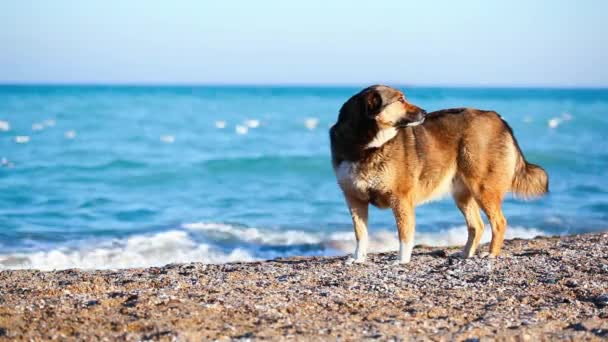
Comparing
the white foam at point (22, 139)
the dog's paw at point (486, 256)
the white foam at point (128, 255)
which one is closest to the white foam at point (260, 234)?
the white foam at point (128, 255)

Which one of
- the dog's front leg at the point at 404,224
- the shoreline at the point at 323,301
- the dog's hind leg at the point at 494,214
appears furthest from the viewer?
the dog's hind leg at the point at 494,214

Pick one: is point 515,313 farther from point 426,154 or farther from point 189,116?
point 189,116

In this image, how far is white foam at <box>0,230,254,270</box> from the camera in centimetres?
1159

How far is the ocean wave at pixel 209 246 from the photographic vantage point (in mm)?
11766

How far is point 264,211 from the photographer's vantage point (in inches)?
657

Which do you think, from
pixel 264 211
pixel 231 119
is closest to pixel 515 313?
pixel 264 211

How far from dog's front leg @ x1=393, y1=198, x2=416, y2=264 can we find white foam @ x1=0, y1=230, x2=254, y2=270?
3.85m

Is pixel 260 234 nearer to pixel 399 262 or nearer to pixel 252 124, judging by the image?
pixel 399 262

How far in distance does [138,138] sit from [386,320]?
2546 cm

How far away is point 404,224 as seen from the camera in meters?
8.70

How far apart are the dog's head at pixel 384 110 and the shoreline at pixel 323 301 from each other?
58.5 inches

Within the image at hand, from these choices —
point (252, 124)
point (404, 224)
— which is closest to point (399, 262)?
point (404, 224)

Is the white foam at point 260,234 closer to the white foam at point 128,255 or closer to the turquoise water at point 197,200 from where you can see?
the turquoise water at point 197,200

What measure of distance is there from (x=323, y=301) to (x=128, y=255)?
585 centimetres
